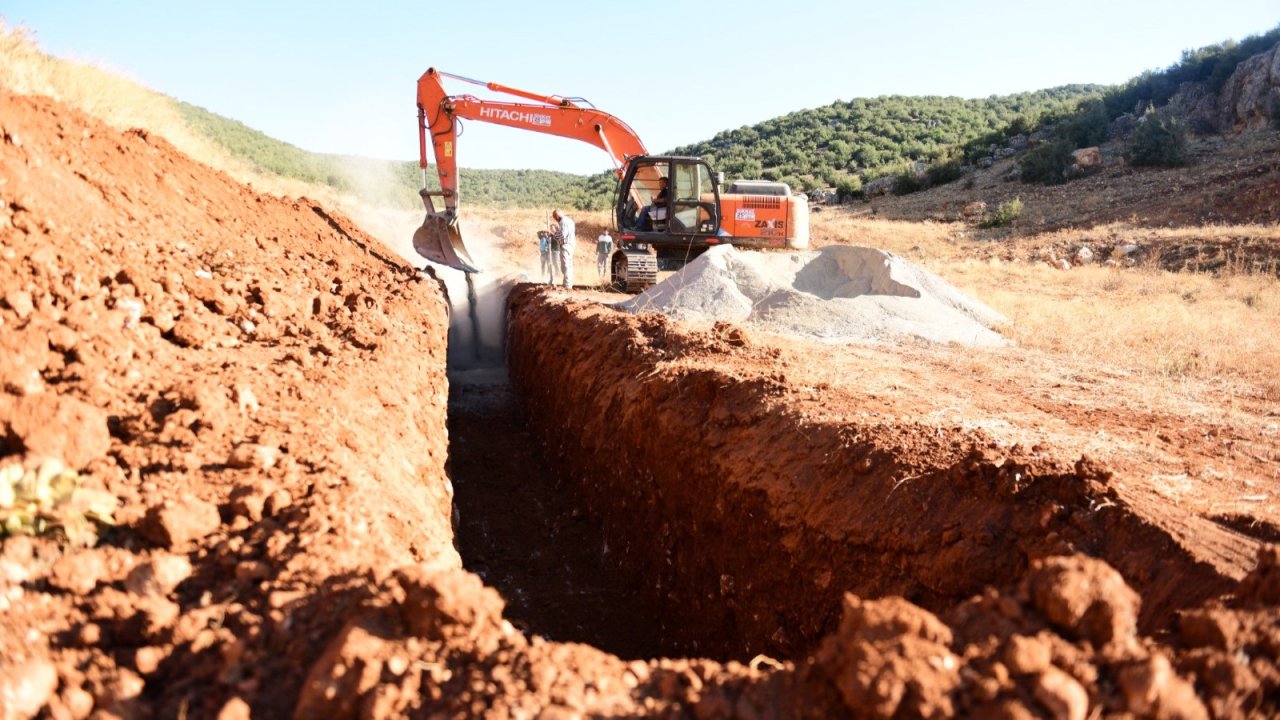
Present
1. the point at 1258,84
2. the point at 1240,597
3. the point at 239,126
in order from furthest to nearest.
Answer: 1. the point at 239,126
2. the point at 1258,84
3. the point at 1240,597

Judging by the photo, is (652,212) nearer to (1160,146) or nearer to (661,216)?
(661,216)

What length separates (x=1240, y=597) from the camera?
2605mm

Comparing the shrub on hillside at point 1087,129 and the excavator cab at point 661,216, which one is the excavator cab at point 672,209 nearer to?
the excavator cab at point 661,216

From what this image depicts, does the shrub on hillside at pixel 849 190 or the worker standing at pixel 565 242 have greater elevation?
the shrub on hillside at pixel 849 190

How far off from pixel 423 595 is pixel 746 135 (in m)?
63.4

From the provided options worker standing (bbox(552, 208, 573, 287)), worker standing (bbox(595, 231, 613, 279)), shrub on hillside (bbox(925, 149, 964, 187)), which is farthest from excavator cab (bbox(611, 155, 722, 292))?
shrub on hillside (bbox(925, 149, 964, 187))

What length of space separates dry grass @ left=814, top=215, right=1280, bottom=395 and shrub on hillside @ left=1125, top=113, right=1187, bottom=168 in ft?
36.3

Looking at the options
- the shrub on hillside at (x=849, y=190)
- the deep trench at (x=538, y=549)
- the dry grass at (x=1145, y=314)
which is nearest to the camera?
the deep trench at (x=538, y=549)

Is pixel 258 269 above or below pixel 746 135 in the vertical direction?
below

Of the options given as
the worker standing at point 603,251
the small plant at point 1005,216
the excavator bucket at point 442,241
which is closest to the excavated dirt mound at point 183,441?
the excavator bucket at point 442,241

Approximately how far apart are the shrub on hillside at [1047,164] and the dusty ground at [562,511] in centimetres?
2792

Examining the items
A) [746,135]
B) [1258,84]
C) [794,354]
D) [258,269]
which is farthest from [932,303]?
[746,135]

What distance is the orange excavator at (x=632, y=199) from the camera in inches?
488

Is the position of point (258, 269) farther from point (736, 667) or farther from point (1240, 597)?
point (1240, 597)
